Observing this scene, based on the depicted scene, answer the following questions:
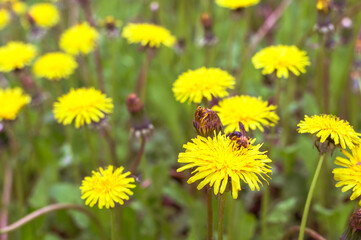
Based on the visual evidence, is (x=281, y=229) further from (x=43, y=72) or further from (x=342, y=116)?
(x=43, y=72)

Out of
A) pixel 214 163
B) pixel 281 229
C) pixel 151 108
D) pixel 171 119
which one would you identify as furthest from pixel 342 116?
pixel 214 163

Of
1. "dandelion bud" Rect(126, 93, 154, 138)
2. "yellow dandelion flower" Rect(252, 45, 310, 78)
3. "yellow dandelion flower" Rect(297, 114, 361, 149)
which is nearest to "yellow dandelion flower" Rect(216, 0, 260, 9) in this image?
"yellow dandelion flower" Rect(252, 45, 310, 78)

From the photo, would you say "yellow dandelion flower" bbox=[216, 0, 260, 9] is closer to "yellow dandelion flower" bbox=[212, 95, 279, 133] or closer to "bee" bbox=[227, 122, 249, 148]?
"yellow dandelion flower" bbox=[212, 95, 279, 133]

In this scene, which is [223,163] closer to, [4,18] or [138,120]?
[138,120]

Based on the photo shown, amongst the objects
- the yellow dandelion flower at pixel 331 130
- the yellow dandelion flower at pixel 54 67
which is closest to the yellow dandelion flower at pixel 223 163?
the yellow dandelion flower at pixel 331 130

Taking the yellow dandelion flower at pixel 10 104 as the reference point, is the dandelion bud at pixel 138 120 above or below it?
below

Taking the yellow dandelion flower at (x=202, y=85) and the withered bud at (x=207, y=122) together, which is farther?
the yellow dandelion flower at (x=202, y=85)

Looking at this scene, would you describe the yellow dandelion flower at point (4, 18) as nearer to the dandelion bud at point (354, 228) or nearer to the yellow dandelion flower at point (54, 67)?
the yellow dandelion flower at point (54, 67)
